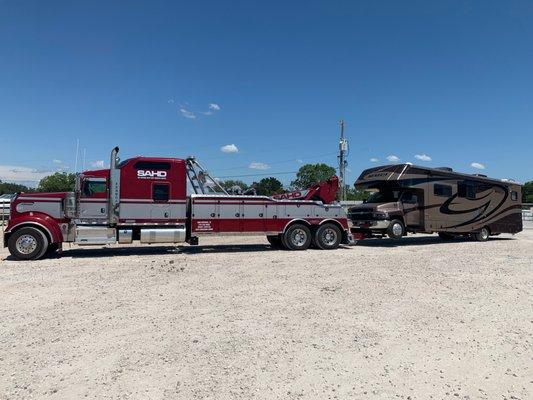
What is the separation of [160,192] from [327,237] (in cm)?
633

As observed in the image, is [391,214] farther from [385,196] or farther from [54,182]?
[54,182]

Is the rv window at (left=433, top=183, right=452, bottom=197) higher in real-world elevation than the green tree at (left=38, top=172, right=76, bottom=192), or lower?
lower

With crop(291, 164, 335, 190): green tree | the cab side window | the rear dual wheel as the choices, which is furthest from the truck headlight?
crop(291, 164, 335, 190): green tree

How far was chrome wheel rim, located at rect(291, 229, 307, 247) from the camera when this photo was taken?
51.2 feet

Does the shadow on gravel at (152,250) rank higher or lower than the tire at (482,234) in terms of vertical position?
lower

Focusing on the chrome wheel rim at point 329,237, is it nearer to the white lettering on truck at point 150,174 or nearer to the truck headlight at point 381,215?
the truck headlight at point 381,215

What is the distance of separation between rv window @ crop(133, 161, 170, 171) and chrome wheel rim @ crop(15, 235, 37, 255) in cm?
371

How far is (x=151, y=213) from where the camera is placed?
45.8 ft

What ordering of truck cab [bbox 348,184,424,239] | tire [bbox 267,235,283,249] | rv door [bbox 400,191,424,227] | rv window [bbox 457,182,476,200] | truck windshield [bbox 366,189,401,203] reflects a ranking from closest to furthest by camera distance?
Answer: tire [bbox 267,235,283,249] → truck cab [bbox 348,184,424,239] → rv door [bbox 400,191,424,227] → truck windshield [bbox 366,189,401,203] → rv window [bbox 457,182,476,200]

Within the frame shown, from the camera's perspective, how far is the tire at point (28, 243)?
41.0ft

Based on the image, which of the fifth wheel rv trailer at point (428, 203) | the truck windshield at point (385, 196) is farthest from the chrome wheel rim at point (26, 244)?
the truck windshield at point (385, 196)

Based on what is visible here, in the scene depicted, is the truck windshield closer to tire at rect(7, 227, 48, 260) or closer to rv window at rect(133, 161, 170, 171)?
rv window at rect(133, 161, 170, 171)

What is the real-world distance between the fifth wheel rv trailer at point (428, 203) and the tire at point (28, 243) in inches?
441

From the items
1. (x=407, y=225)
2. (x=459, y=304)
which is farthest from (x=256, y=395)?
(x=407, y=225)
